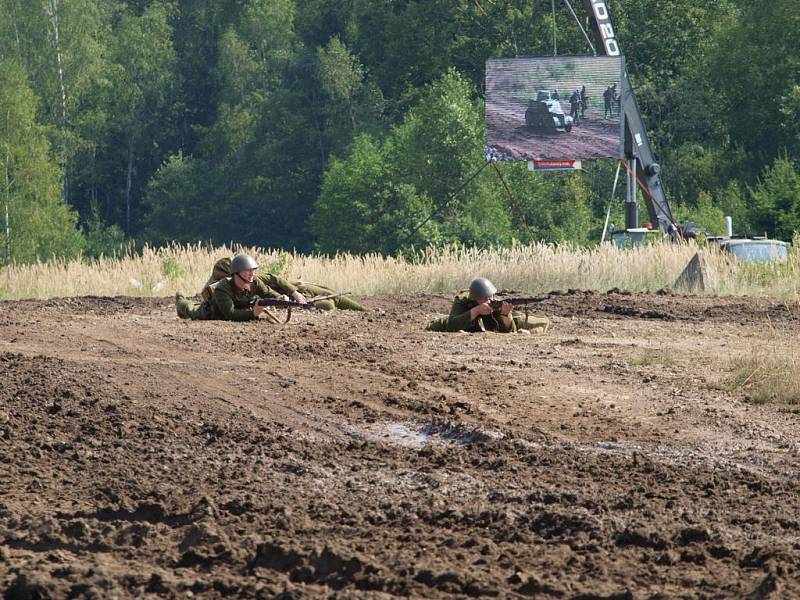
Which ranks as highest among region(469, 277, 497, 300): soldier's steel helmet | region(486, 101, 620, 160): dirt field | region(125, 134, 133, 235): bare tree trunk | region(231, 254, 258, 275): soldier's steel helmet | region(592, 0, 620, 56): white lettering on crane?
region(592, 0, 620, 56): white lettering on crane

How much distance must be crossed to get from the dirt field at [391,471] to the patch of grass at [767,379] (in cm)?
18

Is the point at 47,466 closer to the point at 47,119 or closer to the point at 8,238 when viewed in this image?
the point at 8,238

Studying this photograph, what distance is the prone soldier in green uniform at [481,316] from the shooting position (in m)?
16.6

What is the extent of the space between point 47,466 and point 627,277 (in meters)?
16.5

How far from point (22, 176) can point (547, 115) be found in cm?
2596

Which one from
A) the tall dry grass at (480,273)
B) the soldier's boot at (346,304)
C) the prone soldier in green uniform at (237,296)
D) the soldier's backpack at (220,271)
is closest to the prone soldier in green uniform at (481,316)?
the prone soldier in green uniform at (237,296)

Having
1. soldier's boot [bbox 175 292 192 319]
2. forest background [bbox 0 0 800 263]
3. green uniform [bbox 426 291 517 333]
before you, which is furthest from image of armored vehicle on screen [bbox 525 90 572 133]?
green uniform [bbox 426 291 517 333]

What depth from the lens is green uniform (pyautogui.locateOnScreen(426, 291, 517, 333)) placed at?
16.9 metres

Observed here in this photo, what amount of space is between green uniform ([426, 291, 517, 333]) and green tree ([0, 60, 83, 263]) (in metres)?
36.6

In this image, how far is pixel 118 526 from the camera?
7934 mm

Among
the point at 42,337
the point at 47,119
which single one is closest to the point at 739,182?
the point at 47,119

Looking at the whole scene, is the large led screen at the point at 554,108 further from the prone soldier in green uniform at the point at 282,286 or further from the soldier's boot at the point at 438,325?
the soldier's boot at the point at 438,325

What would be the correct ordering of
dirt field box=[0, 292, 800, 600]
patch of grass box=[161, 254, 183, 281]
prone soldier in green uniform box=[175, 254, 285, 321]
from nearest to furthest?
dirt field box=[0, 292, 800, 600], prone soldier in green uniform box=[175, 254, 285, 321], patch of grass box=[161, 254, 183, 281]

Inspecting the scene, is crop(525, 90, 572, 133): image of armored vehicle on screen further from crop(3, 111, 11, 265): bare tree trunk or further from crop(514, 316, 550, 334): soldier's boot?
crop(3, 111, 11, 265): bare tree trunk
